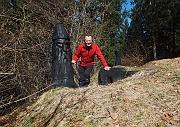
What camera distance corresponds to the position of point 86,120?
3.17 meters

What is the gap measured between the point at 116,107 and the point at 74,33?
23.4 feet

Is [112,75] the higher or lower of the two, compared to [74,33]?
lower

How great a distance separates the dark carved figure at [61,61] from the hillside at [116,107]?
1.43ft

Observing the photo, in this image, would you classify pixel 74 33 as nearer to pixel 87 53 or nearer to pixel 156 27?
pixel 87 53

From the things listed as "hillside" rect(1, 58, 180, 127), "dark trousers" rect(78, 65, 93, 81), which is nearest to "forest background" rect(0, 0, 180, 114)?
"hillside" rect(1, 58, 180, 127)

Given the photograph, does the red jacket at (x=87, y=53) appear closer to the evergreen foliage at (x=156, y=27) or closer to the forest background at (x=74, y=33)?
the forest background at (x=74, y=33)

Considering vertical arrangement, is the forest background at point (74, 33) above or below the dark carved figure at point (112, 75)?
above

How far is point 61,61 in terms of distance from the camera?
4992 millimetres

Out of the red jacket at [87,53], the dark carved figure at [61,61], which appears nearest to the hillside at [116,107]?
the dark carved figure at [61,61]

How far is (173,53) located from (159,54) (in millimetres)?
3985

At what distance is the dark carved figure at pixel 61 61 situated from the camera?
4.92m

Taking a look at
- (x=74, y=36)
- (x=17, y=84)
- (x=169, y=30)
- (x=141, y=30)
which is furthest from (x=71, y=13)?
(x=141, y=30)

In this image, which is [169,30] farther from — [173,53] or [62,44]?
[62,44]

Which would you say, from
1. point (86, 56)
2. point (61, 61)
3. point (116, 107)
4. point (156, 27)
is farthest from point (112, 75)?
point (156, 27)
